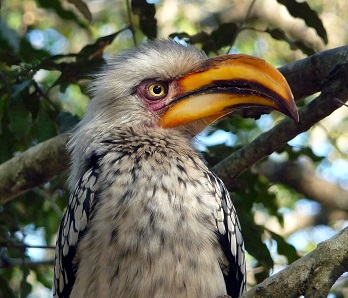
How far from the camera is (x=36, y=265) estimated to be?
214 inches

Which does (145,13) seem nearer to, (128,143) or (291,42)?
(291,42)

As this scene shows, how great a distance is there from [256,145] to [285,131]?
176 millimetres

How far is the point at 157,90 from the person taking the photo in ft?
14.0

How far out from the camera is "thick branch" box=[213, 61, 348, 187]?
14.9ft

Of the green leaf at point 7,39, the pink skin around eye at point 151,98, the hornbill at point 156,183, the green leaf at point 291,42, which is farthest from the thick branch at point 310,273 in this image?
the green leaf at point 7,39

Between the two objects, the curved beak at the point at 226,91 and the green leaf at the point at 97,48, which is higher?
the curved beak at the point at 226,91

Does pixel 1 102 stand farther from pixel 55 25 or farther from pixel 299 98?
pixel 55 25

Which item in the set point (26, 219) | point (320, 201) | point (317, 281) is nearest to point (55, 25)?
point (320, 201)

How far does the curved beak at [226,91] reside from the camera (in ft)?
12.7

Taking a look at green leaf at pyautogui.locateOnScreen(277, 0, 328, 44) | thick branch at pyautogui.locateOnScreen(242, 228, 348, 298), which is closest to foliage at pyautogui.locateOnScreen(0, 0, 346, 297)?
green leaf at pyautogui.locateOnScreen(277, 0, 328, 44)

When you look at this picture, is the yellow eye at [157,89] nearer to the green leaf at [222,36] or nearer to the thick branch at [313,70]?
the thick branch at [313,70]

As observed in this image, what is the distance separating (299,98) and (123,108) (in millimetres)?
1166

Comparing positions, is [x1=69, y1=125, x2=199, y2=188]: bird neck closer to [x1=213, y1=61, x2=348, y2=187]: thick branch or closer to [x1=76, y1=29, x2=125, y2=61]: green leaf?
[x1=213, y1=61, x2=348, y2=187]: thick branch

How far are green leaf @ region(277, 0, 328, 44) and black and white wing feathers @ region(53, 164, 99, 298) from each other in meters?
1.75
